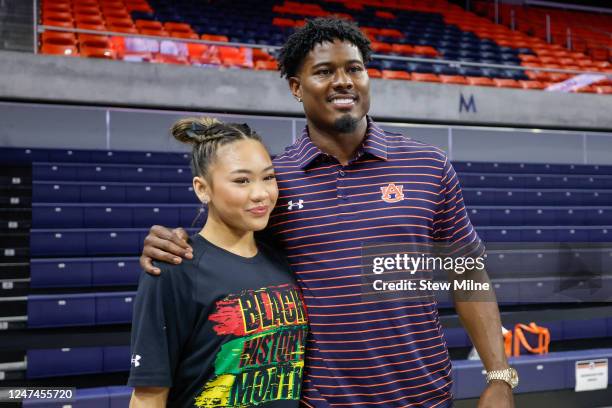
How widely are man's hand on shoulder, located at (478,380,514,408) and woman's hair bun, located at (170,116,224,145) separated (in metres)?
0.82

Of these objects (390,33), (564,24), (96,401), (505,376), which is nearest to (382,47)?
(390,33)

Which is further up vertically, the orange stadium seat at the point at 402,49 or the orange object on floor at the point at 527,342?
the orange stadium seat at the point at 402,49

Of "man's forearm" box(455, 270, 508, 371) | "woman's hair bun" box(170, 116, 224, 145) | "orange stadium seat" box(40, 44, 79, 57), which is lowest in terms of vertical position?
"man's forearm" box(455, 270, 508, 371)

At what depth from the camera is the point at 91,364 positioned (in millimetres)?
4004

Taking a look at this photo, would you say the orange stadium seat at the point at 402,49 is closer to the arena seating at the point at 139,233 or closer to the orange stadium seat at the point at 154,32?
the arena seating at the point at 139,233

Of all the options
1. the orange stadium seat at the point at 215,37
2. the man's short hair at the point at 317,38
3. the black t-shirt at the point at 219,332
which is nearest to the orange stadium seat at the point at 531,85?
the orange stadium seat at the point at 215,37

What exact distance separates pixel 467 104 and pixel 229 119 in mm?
3222

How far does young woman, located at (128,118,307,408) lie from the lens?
1161mm

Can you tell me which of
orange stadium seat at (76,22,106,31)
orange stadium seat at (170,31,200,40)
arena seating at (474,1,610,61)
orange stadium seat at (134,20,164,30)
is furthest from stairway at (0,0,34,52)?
arena seating at (474,1,610,61)

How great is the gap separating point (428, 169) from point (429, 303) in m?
0.30

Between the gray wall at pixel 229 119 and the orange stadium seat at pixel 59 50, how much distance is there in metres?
1.00

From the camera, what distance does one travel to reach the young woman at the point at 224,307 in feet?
3.81

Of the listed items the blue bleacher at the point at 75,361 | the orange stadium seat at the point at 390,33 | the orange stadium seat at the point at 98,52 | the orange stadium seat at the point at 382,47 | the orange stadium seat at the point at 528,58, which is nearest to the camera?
the blue bleacher at the point at 75,361

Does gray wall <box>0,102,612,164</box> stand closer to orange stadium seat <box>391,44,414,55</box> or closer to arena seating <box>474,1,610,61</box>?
orange stadium seat <box>391,44,414,55</box>
